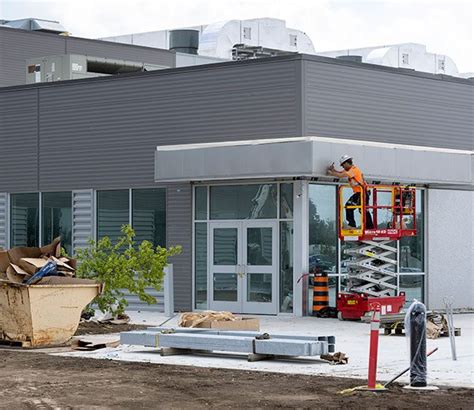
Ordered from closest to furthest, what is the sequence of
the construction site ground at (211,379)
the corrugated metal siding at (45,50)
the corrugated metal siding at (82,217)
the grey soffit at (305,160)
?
the construction site ground at (211,379), the grey soffit at (305,160), the corrugated metal siding at (82,217), the corrugated metal siding at (45,50)

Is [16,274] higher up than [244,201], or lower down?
lower down

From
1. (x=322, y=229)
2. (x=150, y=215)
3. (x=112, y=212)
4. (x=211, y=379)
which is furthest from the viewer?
(x=112, y=212)

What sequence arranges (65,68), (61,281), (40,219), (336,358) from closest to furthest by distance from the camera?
(336,358) < (61,281) < (40,219) < (65,68)

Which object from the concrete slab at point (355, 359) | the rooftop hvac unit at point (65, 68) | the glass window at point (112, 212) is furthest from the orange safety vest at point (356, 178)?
the rooftop hvac unit at point (65, 68)

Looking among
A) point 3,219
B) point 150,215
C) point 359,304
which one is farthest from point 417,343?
point 3,219

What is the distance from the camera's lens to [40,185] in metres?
32.6

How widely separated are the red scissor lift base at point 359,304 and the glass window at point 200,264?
4269mm

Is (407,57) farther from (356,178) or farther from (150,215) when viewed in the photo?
(356,178)

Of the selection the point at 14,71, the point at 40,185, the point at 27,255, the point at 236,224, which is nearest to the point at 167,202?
the point at 236,224

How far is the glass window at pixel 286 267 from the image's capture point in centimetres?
2733

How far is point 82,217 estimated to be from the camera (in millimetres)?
31594

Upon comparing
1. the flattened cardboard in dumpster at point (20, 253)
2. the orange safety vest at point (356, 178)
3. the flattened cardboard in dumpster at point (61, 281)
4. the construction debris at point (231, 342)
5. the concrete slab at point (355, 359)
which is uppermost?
the orange safety vest at point (356, 178)

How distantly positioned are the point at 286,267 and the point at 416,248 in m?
3.99

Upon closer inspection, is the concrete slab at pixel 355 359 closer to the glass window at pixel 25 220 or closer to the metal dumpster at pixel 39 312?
the metal dumpster at pixel 39 312
